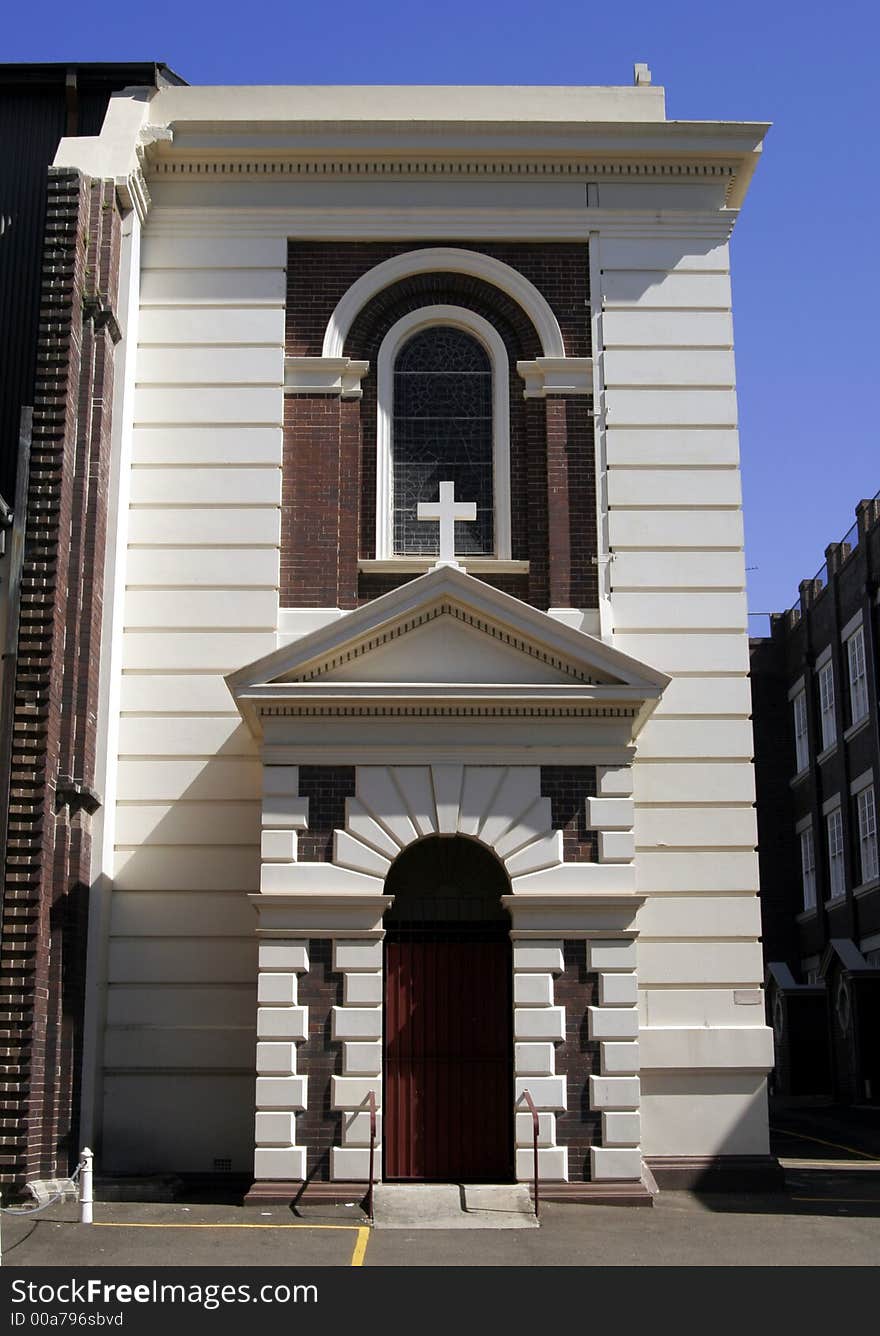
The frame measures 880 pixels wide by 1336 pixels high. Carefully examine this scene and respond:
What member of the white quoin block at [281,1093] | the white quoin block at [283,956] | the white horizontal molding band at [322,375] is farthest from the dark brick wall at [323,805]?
the white horizontal molding band at [322,375]

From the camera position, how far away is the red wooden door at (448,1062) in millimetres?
17609

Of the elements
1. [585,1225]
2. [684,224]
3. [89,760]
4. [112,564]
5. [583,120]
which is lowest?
[585,1225]

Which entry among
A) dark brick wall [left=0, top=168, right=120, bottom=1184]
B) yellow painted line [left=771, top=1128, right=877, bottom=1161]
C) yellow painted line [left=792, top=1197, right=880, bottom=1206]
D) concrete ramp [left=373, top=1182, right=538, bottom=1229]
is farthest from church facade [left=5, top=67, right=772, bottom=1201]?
yellow painted line [left=771, top=1128, right=877, bottom=1161]

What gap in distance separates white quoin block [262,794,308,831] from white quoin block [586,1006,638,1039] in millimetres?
3685

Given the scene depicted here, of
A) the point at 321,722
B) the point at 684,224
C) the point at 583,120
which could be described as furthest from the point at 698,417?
the point at 321,722

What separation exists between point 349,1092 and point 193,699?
215 inches

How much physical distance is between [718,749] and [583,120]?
8558 millimetres

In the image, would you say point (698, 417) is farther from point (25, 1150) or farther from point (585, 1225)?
point (25, 1150)

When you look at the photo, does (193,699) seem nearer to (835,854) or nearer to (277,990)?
(277,990)

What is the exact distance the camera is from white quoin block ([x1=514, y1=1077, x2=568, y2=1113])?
17.1 metres

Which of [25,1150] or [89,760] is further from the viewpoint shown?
[89,760]

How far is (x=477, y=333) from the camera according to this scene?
2177 centimetres

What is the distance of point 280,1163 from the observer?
1691cm

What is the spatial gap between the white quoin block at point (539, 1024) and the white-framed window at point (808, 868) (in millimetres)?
28901
